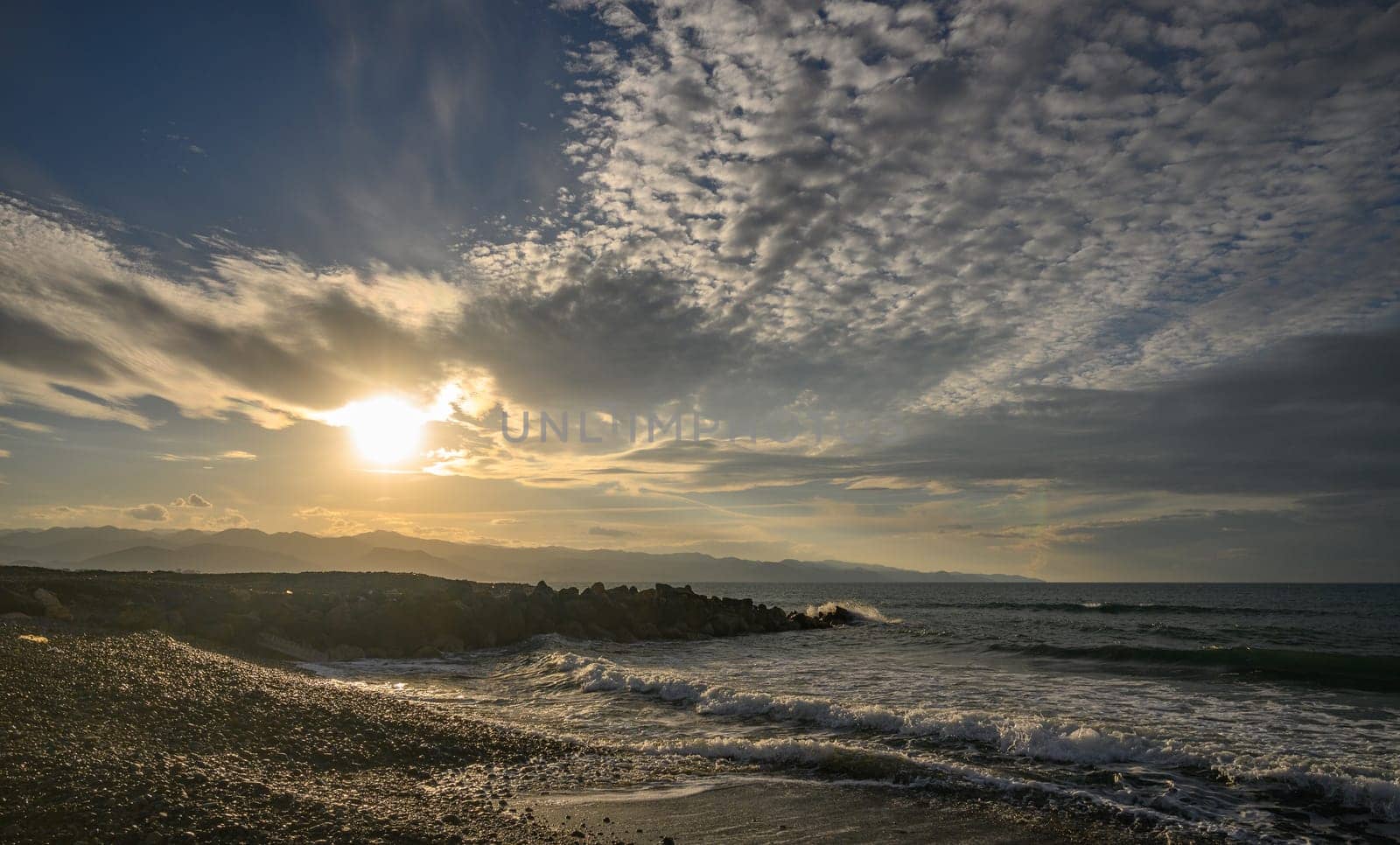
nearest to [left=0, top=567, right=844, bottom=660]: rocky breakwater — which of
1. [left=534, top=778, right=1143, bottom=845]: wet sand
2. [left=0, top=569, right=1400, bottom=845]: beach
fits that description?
[left=0, top=569, right=1400, bottom=845]: beach

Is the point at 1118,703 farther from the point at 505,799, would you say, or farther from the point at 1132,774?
the point at 505,799

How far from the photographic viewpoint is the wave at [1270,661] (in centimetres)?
1864

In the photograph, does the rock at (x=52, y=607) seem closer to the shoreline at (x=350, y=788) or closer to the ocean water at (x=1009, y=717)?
the ocean water at (x=1009, y=717)

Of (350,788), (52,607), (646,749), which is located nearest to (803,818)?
(646,749)

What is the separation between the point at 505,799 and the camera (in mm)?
7535

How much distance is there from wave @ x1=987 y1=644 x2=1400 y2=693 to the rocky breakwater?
1442 cm

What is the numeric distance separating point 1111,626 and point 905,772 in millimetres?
35721

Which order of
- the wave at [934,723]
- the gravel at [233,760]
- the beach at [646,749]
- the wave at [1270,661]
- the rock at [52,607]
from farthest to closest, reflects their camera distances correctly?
the wave at [1270,661] → the rock at [52,607] → the wave at [934,723] → the beach at [646,749] → the gravel at [233,760]

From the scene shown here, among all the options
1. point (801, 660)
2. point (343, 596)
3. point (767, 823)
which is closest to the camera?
point (767, 823)

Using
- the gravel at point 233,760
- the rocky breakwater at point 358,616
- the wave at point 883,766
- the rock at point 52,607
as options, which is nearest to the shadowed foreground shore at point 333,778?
the gravel at point 233,760

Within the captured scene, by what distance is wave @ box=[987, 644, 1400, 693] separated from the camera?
18.6 m

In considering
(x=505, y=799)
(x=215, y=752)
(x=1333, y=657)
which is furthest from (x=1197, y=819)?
(x=1333, y=657)

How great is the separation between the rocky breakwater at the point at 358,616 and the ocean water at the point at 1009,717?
1.68 meters

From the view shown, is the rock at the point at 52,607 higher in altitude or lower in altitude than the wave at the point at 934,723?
higher
